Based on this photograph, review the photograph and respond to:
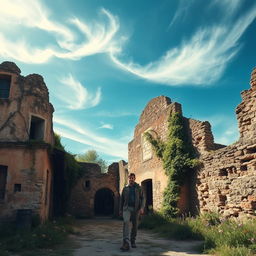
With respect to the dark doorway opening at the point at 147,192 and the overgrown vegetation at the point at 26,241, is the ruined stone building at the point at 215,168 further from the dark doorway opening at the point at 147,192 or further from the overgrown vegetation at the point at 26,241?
the overgrown vegetation at the point at 26,241

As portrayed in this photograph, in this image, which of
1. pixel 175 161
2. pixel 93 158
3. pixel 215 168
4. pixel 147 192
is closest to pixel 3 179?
pixel 175 161

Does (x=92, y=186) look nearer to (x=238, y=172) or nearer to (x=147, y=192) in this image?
(x=147, y=192)

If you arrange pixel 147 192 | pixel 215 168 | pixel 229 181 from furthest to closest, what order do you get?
pixel 147 192 < pixel 215 168 < pixel 229 181

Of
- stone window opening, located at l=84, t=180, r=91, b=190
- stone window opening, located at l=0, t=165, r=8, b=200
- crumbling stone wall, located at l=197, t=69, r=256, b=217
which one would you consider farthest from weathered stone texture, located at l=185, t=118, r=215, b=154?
stone window opening, located at l=84, t=180, r=91, b=190

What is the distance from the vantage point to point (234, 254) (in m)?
4.30

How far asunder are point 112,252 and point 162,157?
6.92 meters

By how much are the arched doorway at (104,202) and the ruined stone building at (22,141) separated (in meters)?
13.6

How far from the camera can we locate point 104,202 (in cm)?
2333

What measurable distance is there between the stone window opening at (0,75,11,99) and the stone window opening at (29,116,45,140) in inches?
50.2

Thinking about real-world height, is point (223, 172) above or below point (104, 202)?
above

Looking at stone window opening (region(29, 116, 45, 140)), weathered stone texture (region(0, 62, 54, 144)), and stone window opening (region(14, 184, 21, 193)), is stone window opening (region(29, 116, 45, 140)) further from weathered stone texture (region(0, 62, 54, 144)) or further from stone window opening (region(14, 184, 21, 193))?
stone window opening (region(14, 184, 21, 193))

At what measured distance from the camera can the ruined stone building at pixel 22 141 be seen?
8.75 m

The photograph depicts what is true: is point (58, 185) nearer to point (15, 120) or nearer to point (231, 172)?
point (15, 120)

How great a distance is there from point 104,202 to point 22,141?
15.3 metres
